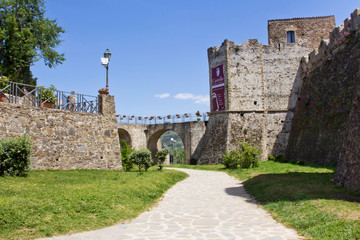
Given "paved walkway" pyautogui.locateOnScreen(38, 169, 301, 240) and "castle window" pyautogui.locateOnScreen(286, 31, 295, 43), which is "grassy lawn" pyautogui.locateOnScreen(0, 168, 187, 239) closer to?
"paved walkway" pyautogui.locateOnScreen(38, 169, 301, 240)

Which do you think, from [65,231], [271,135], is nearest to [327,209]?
[65,231]

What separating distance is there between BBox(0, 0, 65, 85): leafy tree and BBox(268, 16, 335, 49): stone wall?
20.0m

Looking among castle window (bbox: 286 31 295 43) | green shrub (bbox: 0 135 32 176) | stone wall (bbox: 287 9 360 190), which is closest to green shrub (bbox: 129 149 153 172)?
green shrub (bbox: 0 135 32 176)

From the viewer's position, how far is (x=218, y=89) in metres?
29.1

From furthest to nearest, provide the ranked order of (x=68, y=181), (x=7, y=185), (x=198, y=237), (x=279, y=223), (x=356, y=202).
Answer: (x=68, y=181) < (x=7, y=185) < (x=356, y=202) < (x=279, y=223) < (x=198, y=237)

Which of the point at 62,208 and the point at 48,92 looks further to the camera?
the point at 48,92

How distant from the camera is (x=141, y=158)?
55.6 ft

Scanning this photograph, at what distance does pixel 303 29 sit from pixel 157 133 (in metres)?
20.1

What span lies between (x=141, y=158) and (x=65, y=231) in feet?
36.3

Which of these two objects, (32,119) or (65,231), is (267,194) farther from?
(32,119)

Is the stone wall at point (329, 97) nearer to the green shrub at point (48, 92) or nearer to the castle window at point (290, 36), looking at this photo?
the castle window at point (290, 36)

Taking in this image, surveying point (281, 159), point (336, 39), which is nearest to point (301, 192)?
point (336, 39)

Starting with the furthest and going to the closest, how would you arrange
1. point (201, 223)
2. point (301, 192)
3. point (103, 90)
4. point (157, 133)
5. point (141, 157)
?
point (157, 133) → point (103, 90) → point (141, 157) → point (301, 192) → point (201, 223)

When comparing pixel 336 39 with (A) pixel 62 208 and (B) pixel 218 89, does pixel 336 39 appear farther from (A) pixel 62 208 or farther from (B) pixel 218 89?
(A) pixel 62 208
